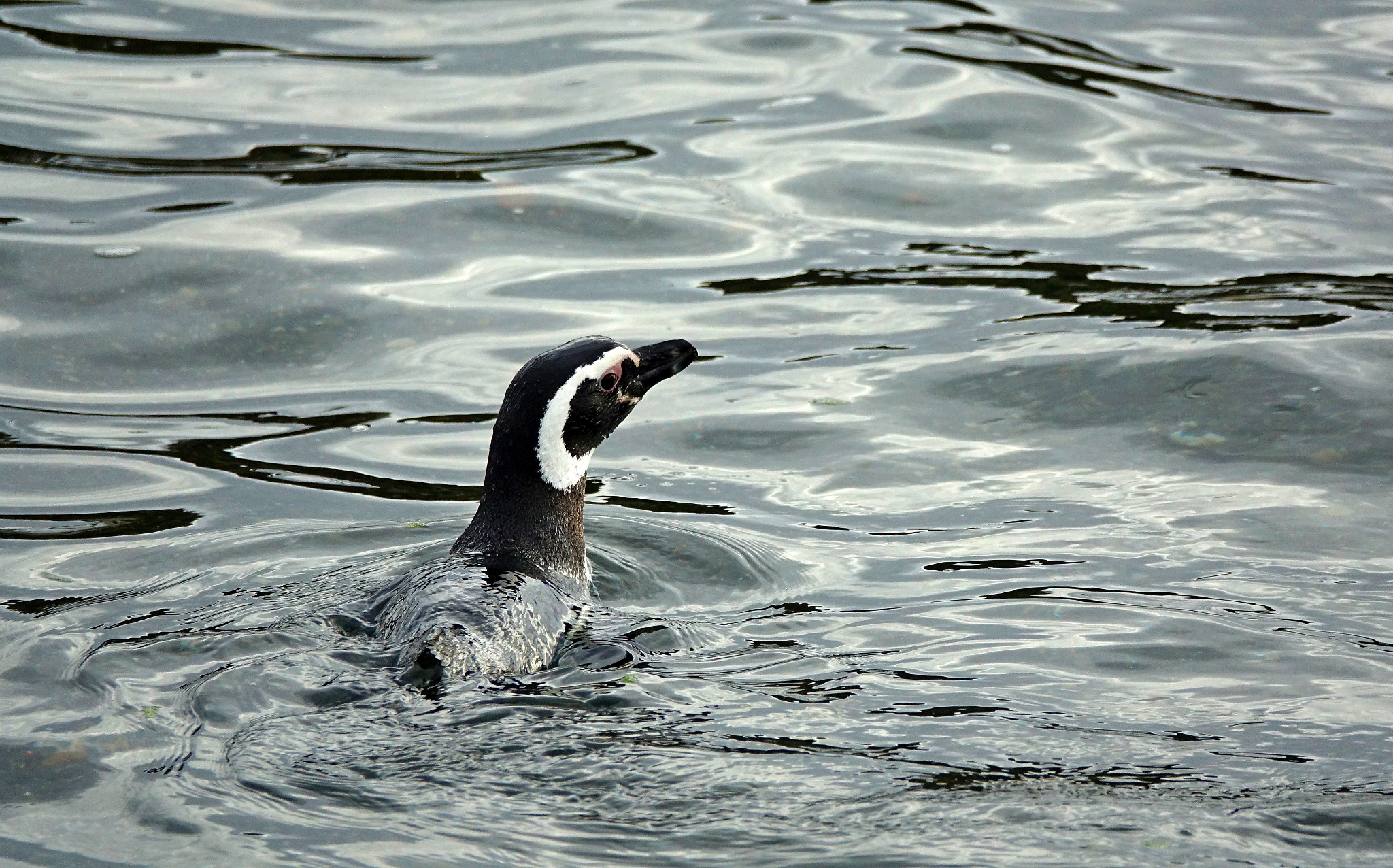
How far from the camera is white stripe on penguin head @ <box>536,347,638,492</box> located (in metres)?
7.08

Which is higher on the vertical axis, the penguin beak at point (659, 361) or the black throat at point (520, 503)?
the penguin beak at point (659, 361)

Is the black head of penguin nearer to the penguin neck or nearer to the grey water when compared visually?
the penguin neck

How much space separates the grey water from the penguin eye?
95 cm

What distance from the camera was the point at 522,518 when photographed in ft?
23.2

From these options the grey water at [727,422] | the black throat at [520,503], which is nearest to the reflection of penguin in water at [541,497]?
the black throat at [520,503]

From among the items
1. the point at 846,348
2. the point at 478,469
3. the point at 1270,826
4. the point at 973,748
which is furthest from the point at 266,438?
the point at 1270,826

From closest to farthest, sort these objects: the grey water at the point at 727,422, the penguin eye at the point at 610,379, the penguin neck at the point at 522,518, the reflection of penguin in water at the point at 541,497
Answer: the grey water at the point at 727,422, the reflection of penguin in water at the point at 541,497, the penguin neck at the point at 522,518, the penguin eye at the point at 610,379

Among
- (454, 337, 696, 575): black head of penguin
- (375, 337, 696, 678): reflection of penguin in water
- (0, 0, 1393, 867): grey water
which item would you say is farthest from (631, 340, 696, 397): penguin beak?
(0, 0, 1393, 867): grey water

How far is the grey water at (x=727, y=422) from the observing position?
207 inches

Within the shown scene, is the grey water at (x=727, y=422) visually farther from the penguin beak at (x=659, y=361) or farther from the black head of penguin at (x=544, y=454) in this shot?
the penguin beak at (x=659, y=361)

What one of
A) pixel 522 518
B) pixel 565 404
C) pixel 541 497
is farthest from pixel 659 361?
pixel 522 518

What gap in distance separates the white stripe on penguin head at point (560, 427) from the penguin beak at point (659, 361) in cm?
30

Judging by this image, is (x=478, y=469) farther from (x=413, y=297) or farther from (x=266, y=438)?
(x=413, y=297)

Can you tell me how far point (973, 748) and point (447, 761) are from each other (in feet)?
5.97
